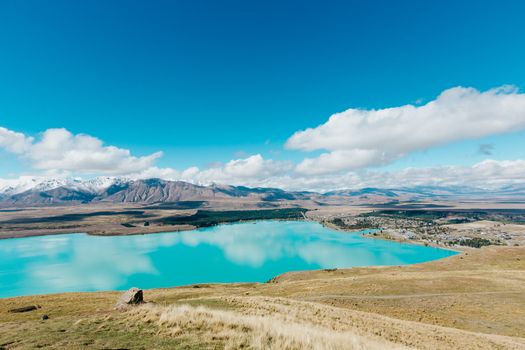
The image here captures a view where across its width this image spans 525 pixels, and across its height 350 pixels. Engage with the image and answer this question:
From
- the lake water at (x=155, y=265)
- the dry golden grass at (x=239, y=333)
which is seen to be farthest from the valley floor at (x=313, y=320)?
the lake water at (x=155, y=265)

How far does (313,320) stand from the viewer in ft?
96.2

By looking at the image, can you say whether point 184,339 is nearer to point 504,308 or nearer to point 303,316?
point 303,316

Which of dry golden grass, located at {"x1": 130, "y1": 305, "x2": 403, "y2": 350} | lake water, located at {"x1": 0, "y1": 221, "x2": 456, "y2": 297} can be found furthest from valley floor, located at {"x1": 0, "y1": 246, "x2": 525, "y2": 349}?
lake water, located at {"x1": 0, "y1": 221, "x2": 456, "y2": 297}

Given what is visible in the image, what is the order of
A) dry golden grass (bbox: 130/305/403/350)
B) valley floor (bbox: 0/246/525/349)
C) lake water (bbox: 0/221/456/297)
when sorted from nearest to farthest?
dry golden grass (bbox: 130/305/403/350), valley floor (bbox: 0/246/525/349), lake water (bbox: 0/221/456/297)

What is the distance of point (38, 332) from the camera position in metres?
19.1

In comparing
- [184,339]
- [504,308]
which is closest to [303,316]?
[184,339]

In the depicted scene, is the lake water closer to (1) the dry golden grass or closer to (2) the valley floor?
(2) the valley floor

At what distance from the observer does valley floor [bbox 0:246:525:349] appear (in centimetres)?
1725

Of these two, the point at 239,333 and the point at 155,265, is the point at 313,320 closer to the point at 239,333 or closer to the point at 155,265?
the point at 239,333

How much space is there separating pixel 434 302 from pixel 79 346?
5136 cm

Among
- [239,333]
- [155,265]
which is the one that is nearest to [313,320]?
[239,333]

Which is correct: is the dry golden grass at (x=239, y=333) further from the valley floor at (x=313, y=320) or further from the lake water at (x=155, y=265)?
the lake water at (x=155, y=265)

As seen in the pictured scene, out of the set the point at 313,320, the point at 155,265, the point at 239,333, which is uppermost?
the point at 239,333

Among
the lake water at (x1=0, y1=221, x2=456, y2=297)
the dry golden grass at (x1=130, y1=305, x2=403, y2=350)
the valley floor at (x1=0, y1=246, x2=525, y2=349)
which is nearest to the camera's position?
the dry golden grass at (x1=130, y1=305, x2=403, y2=350)
